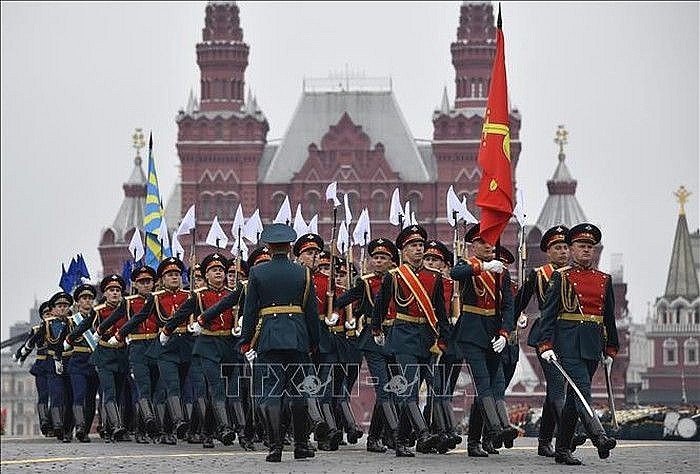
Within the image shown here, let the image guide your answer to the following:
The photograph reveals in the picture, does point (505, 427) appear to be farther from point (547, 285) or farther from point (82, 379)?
point (82, 379)

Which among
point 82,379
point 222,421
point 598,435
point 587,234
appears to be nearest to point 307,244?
point 222,421

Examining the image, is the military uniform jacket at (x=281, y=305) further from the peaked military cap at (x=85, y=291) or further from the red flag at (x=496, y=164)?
the peaked military cap at (x=85, y=291)

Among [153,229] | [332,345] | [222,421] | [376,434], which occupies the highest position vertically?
[153,229]

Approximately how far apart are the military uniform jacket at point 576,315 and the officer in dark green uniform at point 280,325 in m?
1.76

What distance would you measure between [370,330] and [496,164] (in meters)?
1.77

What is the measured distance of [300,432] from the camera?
16.2m

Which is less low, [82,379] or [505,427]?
Answer: [82,379]

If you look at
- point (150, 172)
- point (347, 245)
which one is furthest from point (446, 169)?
point (347, 245)

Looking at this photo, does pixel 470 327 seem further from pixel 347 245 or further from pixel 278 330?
pixel 347 245

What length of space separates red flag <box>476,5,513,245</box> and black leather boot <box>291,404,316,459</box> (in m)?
2.10

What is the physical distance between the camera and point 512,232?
86562mm

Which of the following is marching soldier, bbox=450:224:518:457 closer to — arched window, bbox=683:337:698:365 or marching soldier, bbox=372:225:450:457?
marching soldier, bbox=372:225:450:457

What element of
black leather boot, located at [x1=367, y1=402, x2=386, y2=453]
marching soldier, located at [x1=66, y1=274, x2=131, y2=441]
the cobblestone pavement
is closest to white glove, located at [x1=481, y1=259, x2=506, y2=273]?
the cobblestone pavement

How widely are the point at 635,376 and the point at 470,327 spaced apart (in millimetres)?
138498
